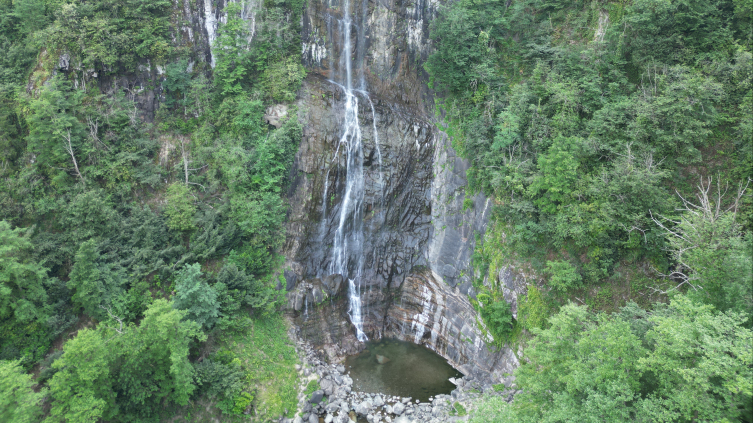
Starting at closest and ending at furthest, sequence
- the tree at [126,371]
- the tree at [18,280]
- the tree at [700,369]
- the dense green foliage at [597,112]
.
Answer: the tree at [700,369] → the tree at [126,371] → the dense green foliage at [597,112] → the tree at [18,280]

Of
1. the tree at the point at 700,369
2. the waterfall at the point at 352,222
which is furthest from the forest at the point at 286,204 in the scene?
the waterfall at the point at 352,222

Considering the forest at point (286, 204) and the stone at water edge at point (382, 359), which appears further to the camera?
the stone at water edge at point (382, 359)

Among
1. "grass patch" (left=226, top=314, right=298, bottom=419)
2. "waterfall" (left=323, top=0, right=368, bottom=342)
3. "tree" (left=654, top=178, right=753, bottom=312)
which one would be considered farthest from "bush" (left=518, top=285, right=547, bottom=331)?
"grass patch" (left=226, top=314, right=298, bottom=419)

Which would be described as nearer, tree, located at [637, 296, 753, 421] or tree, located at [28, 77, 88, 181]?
tree, located at [637, 296, 753, 421]

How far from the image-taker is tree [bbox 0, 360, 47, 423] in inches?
486

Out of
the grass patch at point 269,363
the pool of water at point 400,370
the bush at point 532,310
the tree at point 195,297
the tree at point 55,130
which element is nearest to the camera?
the bush at point 532,310

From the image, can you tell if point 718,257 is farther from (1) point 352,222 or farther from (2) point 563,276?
(1) point 352,222

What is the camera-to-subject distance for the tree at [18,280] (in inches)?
A: 615

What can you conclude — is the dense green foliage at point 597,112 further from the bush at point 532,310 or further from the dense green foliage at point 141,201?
the dense green foliage at point 141,201

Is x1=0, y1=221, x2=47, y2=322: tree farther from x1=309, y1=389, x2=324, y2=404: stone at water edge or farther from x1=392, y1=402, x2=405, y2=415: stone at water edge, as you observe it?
x1=392, y1=402, x2=405, y2=415: stone at water edge

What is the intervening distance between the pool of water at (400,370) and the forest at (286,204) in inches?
146

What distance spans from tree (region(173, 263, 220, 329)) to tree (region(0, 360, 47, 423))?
589 cm

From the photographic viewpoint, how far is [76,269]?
57.1 ft

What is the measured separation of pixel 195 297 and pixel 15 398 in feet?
23.3
